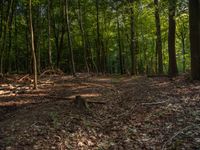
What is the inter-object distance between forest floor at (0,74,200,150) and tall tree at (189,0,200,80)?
1988 mm

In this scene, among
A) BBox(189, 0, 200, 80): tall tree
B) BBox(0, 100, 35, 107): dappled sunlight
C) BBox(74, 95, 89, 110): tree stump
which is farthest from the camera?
BBox(189, 0, 200, 80): tall tree

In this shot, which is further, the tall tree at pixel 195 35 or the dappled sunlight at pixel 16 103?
the tall tree at pixel 195 35

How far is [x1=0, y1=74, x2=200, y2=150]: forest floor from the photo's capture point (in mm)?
7508

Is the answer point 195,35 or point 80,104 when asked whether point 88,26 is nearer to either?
point 195,35

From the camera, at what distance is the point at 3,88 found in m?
15.6

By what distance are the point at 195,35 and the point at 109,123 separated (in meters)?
7.51

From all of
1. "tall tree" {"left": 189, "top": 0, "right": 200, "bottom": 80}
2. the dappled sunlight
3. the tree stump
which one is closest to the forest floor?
the dappled sunlight

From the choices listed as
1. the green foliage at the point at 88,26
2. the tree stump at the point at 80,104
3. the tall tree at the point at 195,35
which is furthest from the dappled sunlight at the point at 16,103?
the green foliage at the point at 88,26

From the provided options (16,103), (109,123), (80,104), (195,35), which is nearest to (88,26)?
(195,35)

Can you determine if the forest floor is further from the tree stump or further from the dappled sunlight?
the tree stump

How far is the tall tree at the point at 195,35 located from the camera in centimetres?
1431

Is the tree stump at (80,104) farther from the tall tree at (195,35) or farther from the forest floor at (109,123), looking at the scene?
the tall tree at (195,35)

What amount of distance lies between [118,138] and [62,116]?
2.06 meters

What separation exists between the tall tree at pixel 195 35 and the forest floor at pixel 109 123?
1.99 m
